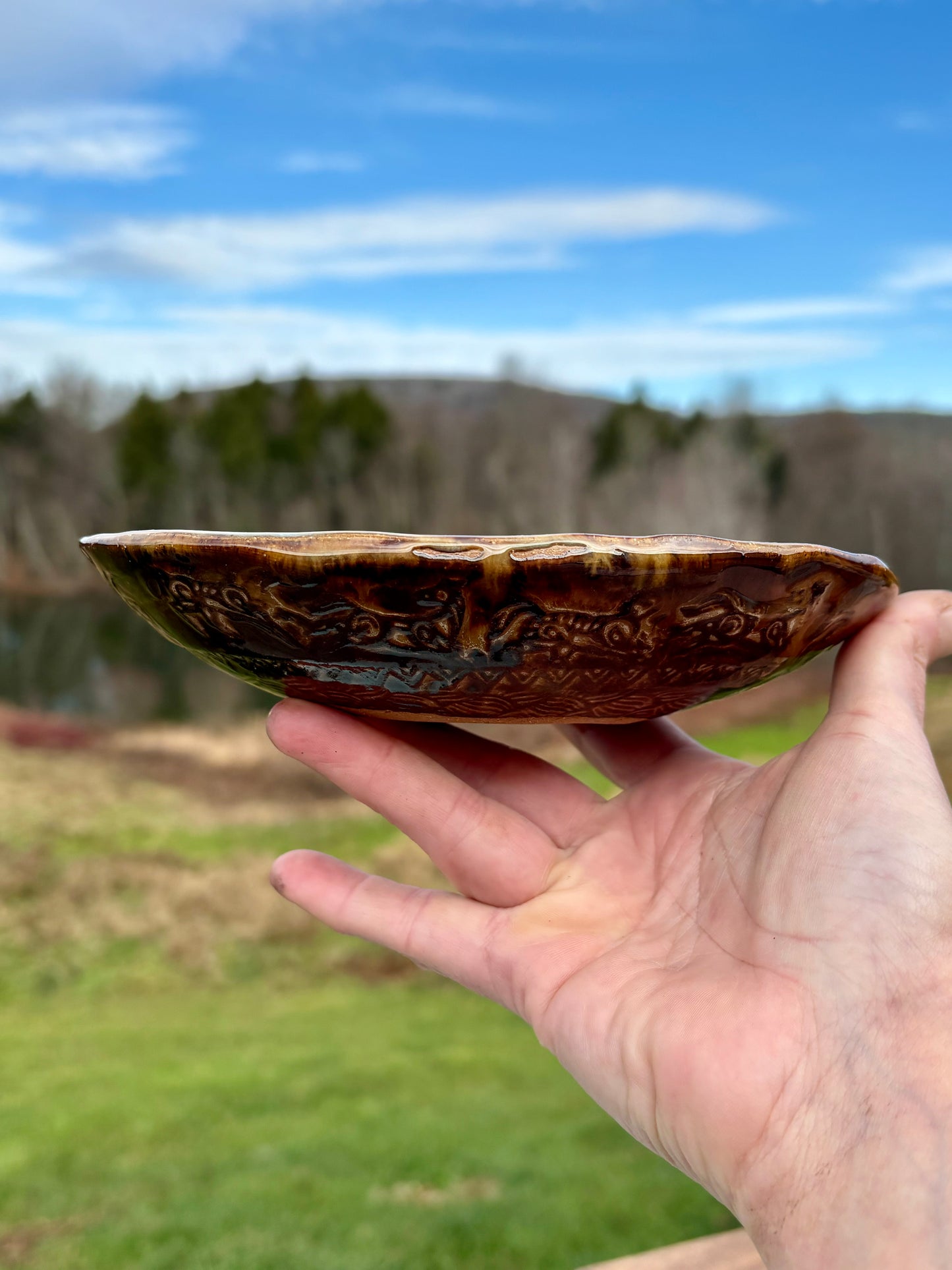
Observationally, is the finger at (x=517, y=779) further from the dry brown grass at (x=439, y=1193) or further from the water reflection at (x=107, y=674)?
the water reflection at (x=107, y=674)

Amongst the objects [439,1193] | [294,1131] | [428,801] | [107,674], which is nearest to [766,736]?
[294,1131]

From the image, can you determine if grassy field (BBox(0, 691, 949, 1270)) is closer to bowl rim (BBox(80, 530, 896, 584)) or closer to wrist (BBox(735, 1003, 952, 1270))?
wrist (BBox(735, 1003, 952, 1270))

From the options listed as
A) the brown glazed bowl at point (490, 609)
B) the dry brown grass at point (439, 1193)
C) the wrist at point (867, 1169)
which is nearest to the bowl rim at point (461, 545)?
the brown glazed bowl at point (490, 609)

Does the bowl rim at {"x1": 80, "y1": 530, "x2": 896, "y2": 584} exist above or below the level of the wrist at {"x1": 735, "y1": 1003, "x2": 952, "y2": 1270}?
above

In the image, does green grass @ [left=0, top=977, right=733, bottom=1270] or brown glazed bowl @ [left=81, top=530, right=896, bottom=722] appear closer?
brown glazed bowl @ [left=81, top=530, right=896, bottom=722]

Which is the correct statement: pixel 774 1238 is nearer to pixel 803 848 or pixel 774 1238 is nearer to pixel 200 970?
pixel 803 848

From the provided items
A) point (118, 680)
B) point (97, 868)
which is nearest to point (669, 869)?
point (97, 868)

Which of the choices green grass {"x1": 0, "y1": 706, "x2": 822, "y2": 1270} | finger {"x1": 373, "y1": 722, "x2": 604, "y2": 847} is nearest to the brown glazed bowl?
finger {"x1": 373, "y1": 722, "x2": 604, "y2": 847}
